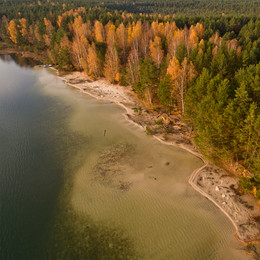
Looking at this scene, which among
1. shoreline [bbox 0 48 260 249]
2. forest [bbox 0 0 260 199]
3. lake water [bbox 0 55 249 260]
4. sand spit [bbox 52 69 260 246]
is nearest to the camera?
lake water [bbox 0 55 249 260]

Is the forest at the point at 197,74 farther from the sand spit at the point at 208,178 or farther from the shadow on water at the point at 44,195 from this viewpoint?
the shadow on water at the point at 44,195

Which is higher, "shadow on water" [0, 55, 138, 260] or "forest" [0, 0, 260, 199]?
"forest" [0, 0, 260, 199]

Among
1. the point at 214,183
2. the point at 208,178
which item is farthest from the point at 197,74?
the point at 214,183

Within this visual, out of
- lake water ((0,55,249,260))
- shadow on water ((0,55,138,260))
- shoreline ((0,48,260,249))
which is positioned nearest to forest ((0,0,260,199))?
shoreline ((0,48,260,249))

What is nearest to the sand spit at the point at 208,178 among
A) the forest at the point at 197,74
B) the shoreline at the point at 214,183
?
the shoreline at the point at 214,183

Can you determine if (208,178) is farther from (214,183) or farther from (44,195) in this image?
(44,195)

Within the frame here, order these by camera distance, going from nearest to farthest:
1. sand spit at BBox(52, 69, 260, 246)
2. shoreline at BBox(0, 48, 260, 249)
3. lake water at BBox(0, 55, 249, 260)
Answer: lake water at BBox(0, 55, 249, 260), shoreline at BBox(0, 48, 260, 249), sand spit at BBox(52, 69, 260, 246)

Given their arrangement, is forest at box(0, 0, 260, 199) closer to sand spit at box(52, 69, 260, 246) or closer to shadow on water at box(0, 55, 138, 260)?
sand spit at box(52, 69, 260, 246)

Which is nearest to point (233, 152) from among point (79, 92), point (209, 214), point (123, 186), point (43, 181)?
point (209, 214)
